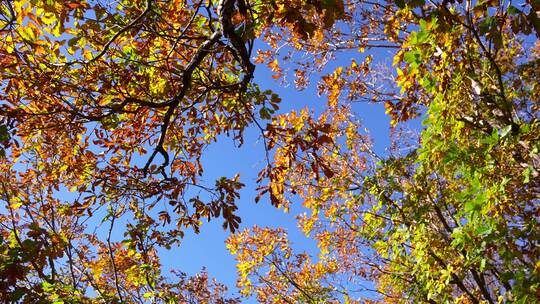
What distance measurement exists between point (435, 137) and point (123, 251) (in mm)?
5784

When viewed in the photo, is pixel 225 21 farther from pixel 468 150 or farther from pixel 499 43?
pixel 468 150

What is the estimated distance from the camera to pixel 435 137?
4.37m

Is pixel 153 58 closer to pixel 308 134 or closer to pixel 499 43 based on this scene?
pixel 308 134

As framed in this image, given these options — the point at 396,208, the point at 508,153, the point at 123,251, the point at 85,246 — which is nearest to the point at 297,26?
the point at 508,153

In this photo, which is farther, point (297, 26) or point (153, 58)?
point (153, 58)

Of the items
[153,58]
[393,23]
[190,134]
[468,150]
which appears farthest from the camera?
[393,23]

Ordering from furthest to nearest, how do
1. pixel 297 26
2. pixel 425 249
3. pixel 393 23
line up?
pixel 393 23 < pixel 425 249 < pixel 297 26

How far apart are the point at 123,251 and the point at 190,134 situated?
3.42m

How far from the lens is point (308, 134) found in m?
3.97

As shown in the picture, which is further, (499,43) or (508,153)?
(508,153)

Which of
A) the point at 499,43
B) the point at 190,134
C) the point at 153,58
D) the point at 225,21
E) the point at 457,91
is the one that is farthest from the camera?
the point at 190,134

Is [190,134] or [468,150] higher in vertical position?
[190,134]

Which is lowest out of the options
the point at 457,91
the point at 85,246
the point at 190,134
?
the point at 457,91

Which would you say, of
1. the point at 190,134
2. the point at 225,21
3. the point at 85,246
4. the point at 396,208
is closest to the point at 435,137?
the point at 396,208
